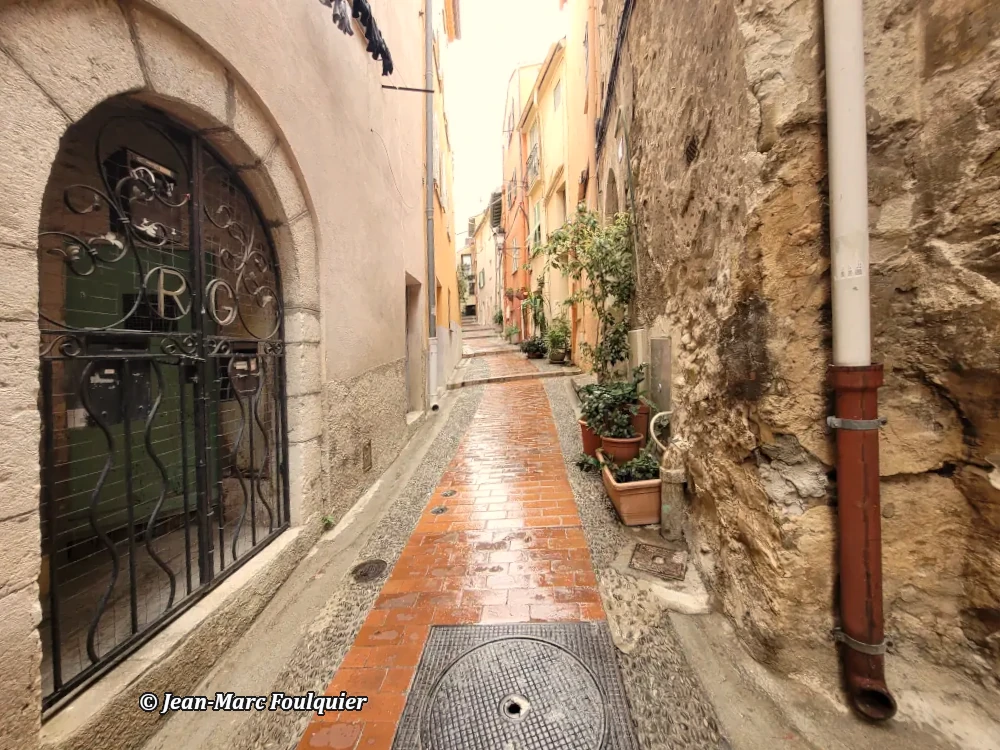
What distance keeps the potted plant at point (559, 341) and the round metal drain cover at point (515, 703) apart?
1034 cm

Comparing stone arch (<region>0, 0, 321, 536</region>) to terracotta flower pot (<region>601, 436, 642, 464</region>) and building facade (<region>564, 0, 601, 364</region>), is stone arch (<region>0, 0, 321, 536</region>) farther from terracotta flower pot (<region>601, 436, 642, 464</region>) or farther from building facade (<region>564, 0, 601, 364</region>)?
building facade (<region>564, 0, 601, 364</region>)

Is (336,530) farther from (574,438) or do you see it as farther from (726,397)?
(574,438)

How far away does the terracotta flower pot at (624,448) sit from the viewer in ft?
13.0

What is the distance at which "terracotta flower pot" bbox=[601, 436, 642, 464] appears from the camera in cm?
396

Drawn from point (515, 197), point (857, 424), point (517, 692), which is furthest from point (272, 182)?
point (515, 197)

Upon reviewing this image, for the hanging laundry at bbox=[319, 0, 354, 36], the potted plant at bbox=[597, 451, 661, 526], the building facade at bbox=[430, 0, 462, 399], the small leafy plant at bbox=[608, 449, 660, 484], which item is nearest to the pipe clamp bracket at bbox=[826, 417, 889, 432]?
the potted plant at bbox=[597, 451, 661, 526]

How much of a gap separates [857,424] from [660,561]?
1.52 m

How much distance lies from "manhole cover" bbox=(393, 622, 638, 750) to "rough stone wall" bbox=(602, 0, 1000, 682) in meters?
0.72

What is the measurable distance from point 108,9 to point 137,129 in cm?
86

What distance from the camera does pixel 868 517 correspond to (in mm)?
1642

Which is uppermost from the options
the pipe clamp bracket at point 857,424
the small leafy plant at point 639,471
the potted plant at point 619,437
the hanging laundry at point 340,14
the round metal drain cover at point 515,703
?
the hanging laundry at point 340,14

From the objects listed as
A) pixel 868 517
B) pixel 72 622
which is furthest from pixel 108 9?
pixel 868 517

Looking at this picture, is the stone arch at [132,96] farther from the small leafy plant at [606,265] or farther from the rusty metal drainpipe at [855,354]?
the small leafy plant at [606,265]

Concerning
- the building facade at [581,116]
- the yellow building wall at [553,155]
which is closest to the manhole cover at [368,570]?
the building facade at [581,116]
